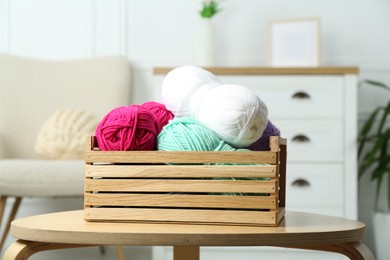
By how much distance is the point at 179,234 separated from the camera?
0.90 meters

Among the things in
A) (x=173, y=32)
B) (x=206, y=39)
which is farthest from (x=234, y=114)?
(x=173, y=32)

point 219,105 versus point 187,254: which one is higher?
point 219,105

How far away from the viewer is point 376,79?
124 inches

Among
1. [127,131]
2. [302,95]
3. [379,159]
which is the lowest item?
[379,159]

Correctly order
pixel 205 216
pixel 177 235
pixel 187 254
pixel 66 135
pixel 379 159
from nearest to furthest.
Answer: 1. pixel 177 235
2. pixel 205 216
3. pixel 187 254
4. pixel 66 135
5. pixel 379 159

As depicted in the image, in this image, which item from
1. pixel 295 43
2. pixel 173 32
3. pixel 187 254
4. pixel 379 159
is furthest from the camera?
pixel 173 32

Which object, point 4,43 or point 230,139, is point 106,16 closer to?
point 4,43

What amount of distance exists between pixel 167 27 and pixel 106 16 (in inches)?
11.2

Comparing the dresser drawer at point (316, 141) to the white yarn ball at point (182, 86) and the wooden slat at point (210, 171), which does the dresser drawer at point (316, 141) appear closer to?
the white yarn ball at point (182, 86)

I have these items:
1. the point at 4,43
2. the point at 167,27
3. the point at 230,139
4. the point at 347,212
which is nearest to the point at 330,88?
the point at 347,212

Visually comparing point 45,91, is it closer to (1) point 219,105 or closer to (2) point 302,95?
(2) point 302,95

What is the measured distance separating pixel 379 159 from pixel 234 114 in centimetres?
200

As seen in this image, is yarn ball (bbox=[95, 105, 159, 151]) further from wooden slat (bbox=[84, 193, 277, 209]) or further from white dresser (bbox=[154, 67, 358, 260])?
white dresser (bbox=[154, 67, 358, 260])

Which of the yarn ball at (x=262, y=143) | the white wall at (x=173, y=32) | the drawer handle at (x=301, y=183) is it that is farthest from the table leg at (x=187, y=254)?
the white wall at (x=173, y=32)
